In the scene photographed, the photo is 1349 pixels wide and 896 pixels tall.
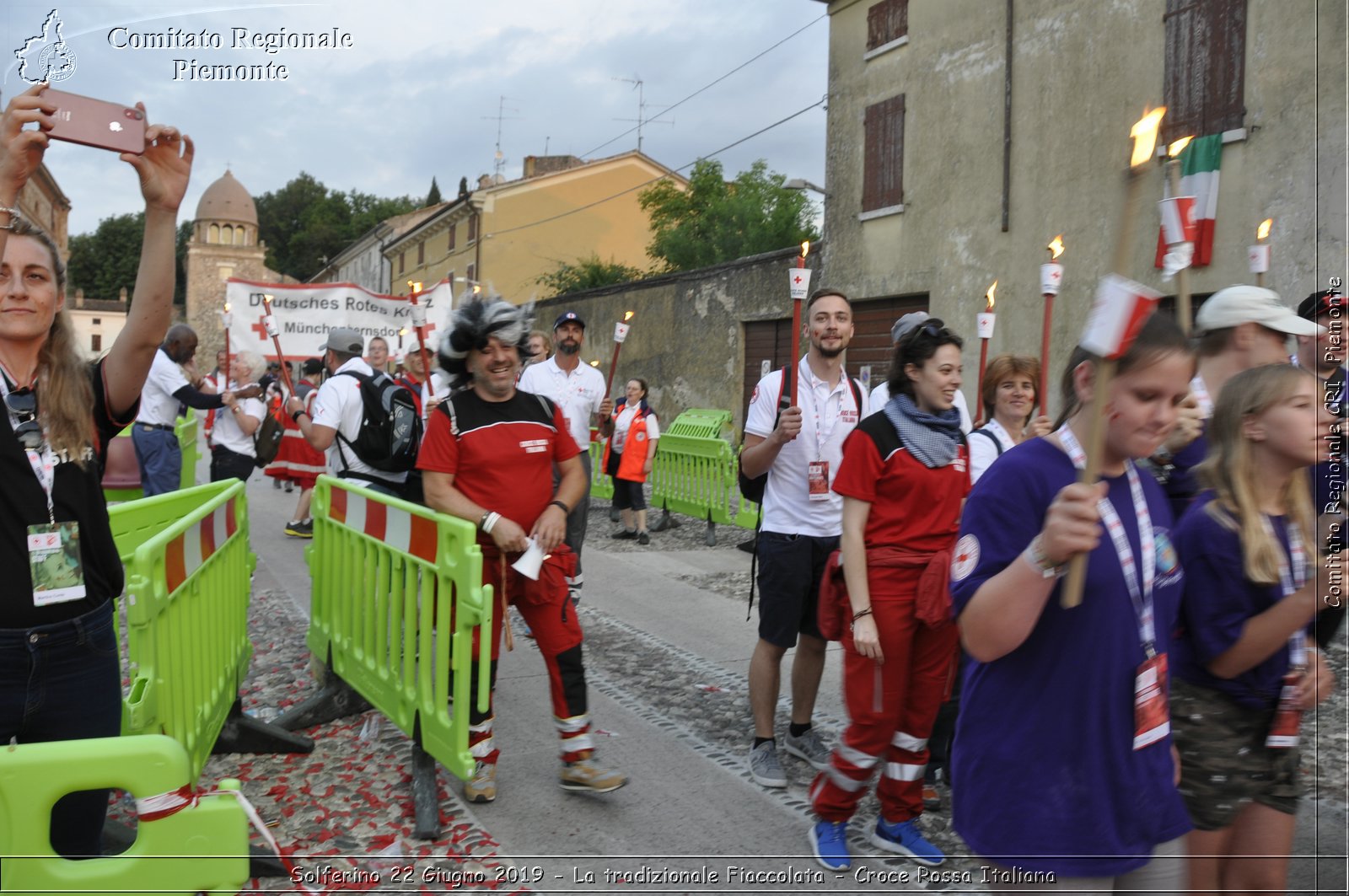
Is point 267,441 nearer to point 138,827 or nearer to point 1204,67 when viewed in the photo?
point 138,827

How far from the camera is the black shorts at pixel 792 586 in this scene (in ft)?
14.4

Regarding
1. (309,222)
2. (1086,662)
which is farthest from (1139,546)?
(309,222)

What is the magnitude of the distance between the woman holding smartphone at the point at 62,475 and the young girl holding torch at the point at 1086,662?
1929 millimetres

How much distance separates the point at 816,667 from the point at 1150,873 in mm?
2356

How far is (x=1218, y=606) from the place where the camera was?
2.52 meters

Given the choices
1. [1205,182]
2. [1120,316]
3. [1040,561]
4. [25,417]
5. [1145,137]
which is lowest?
[1040,561]

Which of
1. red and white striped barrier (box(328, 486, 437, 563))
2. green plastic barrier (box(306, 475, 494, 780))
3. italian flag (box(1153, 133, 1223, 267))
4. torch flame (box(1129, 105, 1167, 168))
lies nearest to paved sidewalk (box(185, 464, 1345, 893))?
green plastic barrier (box(306, 475, 494, 780))

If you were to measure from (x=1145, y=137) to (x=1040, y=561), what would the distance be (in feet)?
→ 2.55

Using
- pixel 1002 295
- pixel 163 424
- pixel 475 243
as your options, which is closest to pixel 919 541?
pixel 163 424

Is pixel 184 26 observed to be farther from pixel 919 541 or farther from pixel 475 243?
pixel 475 243

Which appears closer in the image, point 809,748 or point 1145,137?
point 1145,137

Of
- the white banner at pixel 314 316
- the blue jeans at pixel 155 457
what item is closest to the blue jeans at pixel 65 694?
the blue jeans at pixel 155 457

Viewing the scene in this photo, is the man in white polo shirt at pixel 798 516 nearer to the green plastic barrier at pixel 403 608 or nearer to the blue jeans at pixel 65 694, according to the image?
the green plastic barrier at pixel 403 608

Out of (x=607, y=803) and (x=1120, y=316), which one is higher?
(x=1120, y=316)
